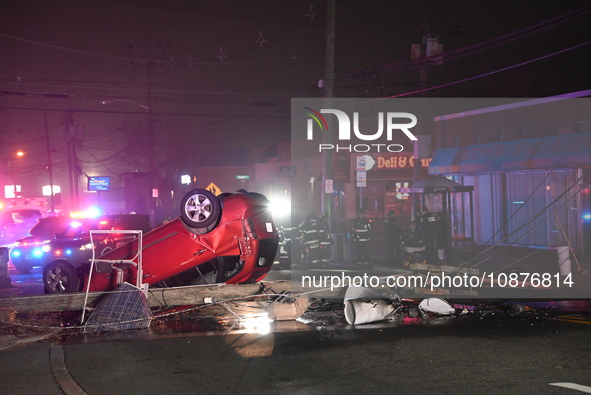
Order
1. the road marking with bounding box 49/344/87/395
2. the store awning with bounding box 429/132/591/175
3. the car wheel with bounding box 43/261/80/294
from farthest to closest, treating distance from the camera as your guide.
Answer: the store awning with bounding box 429/132/591/175 < the car wheel with bounding box 43/261/80/294 < the road marking with bounding box 49/344/87/395

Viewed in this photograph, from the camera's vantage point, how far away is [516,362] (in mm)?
6184

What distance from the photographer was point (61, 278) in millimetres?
10547

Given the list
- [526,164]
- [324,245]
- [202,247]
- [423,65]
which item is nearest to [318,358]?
[202,247]

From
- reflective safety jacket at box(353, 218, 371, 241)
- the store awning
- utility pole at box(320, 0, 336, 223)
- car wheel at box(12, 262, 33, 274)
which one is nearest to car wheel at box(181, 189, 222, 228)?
reflective safety jacket at box(353, 218, 371, 241)

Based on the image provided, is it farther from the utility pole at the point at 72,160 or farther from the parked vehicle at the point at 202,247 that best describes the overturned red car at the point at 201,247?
the utility pole at the point at 72,160

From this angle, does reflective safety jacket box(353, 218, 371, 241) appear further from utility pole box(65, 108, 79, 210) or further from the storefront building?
utility pole box(65, 108, 79, 210)

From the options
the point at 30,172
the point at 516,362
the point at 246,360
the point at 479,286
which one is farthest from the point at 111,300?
the point at 30,172

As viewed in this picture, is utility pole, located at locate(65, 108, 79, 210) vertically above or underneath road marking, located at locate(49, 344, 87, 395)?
above

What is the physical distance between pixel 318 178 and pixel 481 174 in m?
19.5

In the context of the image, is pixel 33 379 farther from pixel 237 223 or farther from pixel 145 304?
pixel 237 223

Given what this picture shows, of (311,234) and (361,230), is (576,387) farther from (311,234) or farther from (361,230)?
(311,234)

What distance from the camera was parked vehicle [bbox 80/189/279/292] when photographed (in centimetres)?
931

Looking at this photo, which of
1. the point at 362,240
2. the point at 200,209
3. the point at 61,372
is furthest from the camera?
the point at 362,240

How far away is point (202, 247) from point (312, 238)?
9.30m
